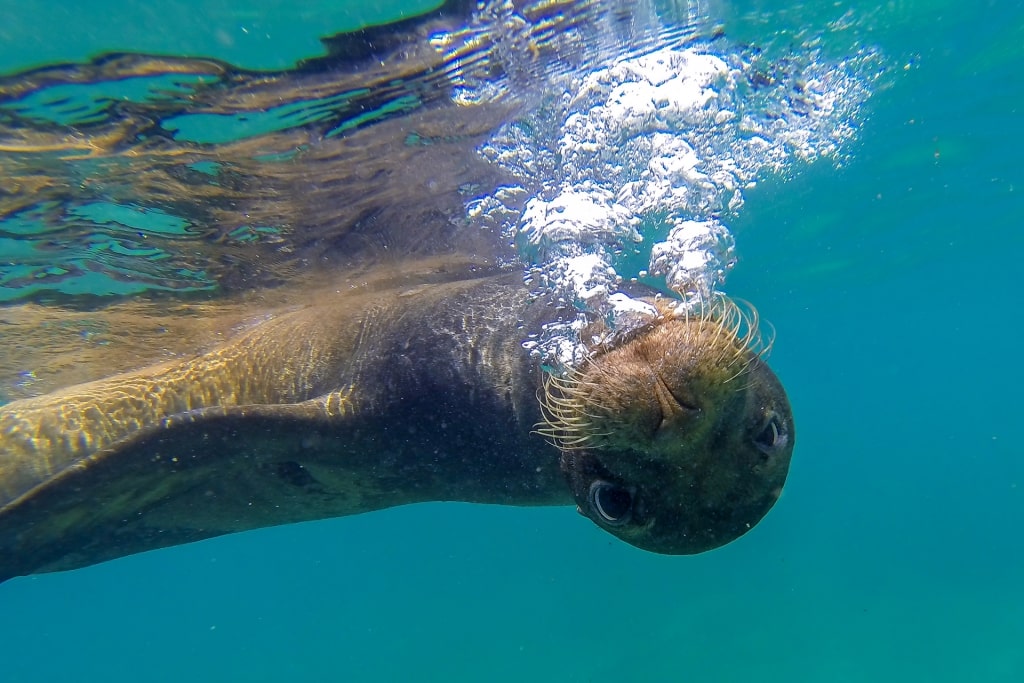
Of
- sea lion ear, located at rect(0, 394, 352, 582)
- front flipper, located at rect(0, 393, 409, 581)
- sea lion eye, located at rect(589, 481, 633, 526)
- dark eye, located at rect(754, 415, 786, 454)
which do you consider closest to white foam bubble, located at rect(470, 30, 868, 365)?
dark eye, located at rect(754, 415, 786, 454)

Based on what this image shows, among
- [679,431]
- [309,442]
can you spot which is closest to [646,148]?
[309,442]

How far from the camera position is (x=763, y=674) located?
24938 mm

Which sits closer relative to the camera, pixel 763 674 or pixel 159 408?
pixel 159 408

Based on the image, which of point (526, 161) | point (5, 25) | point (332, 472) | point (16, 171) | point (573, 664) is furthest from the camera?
point (573, 664)

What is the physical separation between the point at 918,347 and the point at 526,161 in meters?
65.4

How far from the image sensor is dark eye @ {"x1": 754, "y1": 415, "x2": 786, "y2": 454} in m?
3.20

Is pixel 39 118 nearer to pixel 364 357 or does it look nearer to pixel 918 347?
pixel 364 357

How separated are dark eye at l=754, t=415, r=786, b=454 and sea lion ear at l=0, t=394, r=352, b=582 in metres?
3.02

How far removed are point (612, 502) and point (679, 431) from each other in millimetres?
653

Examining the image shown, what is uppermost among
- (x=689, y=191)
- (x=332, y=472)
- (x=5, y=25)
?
(x=689, y=191)

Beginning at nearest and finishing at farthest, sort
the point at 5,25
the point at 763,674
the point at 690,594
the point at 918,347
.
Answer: the point at 5,25 < the point at 763,674 < the point at 690,594 < the point at 918,347

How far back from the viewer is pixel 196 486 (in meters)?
5.27

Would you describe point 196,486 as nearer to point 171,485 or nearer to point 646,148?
point 171,485

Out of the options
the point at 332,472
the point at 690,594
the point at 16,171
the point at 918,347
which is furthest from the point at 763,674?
the point at 918,347
